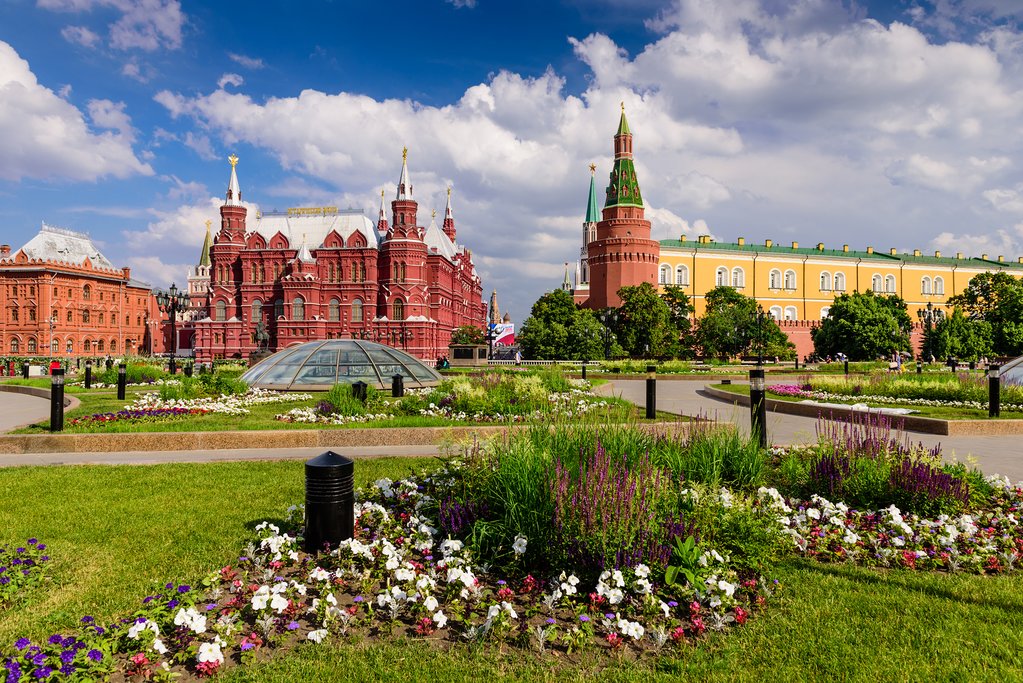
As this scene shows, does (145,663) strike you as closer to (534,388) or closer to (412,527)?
(412,527)

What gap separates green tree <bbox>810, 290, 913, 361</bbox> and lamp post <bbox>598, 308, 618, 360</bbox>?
58.3ft

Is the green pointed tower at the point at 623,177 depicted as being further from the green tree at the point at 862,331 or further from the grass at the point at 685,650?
the grass at the point at 685,650

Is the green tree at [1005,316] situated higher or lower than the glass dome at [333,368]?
higher

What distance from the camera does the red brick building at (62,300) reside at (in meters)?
68.7

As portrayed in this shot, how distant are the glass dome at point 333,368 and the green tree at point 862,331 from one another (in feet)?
129

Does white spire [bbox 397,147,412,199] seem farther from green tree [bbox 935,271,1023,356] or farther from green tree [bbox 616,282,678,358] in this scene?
green tree [bbox 935,271,1023,356]

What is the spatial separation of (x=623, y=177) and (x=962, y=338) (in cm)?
3663

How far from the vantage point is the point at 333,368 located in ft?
69.4

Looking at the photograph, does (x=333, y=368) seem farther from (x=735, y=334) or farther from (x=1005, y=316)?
(x=1005, y=316)

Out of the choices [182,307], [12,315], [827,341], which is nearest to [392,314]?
[182,307]

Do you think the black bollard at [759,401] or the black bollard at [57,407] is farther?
the black bollard at [57,407]

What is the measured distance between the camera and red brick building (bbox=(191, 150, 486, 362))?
5906cm

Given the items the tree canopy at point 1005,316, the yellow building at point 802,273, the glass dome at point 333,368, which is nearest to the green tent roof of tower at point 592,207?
the yellow building at point 802,273

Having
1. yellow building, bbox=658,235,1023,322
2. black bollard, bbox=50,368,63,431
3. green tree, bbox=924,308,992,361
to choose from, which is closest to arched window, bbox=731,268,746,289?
yellow building, bbox=658,235,1023,322
